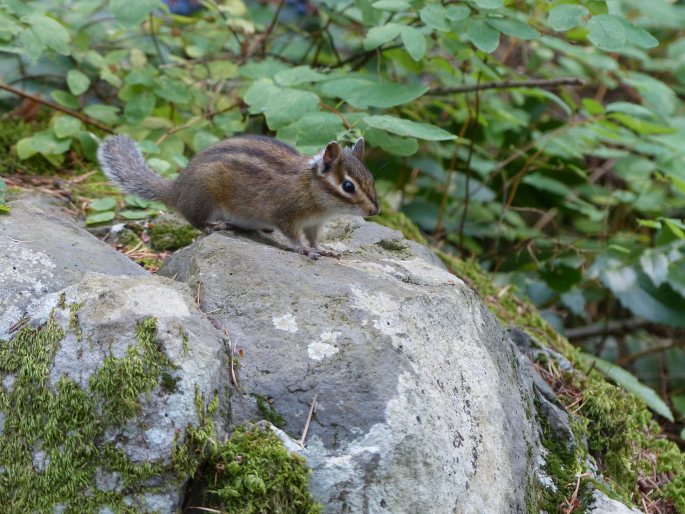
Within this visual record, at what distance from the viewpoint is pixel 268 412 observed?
254 centimetres

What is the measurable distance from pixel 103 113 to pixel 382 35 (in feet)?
6.48

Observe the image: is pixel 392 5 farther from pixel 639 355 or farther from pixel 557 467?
pixel 639 355

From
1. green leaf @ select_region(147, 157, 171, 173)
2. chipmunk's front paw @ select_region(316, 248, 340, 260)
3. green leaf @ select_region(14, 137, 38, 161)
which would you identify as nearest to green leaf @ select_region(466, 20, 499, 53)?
chipmunk's front paw @ select_region(316, 248, 340, 260)

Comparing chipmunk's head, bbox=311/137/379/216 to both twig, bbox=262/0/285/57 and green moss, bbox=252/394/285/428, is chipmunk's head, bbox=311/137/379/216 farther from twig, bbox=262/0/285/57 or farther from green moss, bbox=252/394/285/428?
twig, bbox=262/0/285/57

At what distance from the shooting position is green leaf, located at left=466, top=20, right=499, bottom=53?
154 inches

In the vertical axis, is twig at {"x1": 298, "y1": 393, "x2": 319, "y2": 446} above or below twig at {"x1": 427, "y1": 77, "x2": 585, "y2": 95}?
above

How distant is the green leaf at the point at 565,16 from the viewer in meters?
3.79

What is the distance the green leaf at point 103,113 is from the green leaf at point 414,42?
2.04m

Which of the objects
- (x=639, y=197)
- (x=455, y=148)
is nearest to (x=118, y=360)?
(x=455, y=148)

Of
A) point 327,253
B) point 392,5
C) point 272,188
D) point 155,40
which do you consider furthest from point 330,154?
point 155,40

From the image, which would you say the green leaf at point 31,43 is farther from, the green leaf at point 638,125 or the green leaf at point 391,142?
the green leaf at point 638,125

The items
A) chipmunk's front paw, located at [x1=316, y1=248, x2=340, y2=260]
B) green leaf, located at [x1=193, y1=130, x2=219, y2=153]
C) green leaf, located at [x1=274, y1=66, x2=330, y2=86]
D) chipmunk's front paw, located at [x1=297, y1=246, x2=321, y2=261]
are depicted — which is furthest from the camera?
green leaf, located at [x1=193, y1=130, x2=219, y2=153]

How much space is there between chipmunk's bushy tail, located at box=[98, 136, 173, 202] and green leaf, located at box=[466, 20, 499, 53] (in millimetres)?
1696

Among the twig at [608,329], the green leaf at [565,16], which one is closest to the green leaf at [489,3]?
the green leaf at [565,16]
